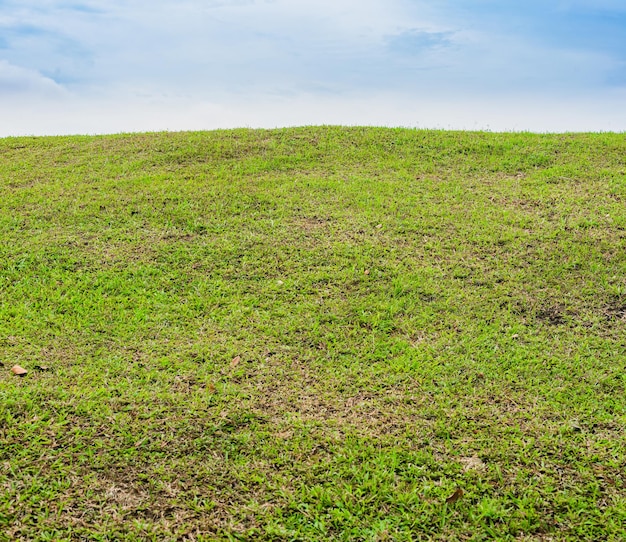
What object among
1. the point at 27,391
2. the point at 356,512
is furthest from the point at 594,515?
the point at 27,391

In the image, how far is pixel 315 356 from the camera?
4723 mm

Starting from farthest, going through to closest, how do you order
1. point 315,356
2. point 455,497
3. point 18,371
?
point 315,356 < point 18,371 < point 455,497

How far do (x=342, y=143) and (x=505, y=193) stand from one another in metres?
3.66

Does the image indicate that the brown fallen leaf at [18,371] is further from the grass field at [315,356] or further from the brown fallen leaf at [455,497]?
the brown fallen leaf at [455,497]

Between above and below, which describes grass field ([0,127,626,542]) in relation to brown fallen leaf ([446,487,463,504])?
above

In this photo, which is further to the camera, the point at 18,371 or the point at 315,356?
the point at 315,356

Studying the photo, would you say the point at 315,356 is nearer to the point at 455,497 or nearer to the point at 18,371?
the point at 455,497

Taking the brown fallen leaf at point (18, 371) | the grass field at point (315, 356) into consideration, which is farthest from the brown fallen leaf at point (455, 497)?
the brown fallen leaf at point (18, 371)

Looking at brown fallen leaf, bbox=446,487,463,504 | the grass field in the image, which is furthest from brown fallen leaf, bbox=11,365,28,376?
brown fallen leaf, bbox=446,487,463,504

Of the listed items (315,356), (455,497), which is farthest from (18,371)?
(455,497)

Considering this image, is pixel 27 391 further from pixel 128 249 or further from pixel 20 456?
pixel 128 249

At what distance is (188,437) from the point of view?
374 cm

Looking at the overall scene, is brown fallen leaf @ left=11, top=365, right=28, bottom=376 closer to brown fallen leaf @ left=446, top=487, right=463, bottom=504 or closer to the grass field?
the grass field

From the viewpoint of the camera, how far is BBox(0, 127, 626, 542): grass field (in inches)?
129
